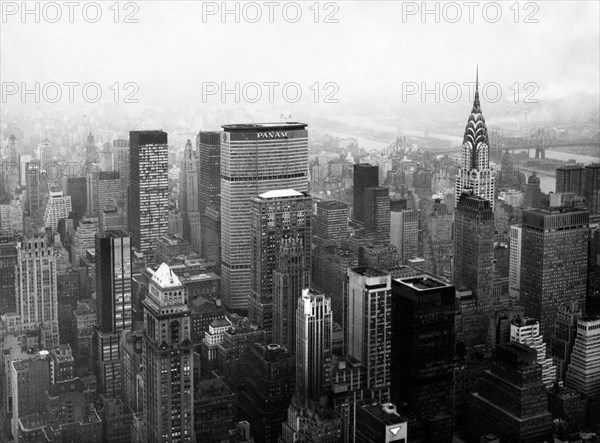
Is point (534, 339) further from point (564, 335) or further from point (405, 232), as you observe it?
point (405, 232)

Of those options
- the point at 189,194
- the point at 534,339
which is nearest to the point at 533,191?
the point at 534,339

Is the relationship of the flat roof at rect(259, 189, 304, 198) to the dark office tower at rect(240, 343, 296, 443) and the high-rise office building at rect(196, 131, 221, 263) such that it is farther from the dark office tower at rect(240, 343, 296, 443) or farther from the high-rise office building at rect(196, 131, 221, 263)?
the dark office tower at rect(240, 343, 296, 443)

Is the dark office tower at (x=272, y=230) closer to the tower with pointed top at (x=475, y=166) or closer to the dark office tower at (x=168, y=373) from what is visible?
the tower with pointed top at (x=475, y=166)

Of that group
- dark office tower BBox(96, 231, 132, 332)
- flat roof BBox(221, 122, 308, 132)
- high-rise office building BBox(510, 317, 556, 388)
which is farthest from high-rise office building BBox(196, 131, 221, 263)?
high-rise office building BBox(510, 317, 556, 388)

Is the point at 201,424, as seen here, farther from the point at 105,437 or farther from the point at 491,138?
the point at 491,138

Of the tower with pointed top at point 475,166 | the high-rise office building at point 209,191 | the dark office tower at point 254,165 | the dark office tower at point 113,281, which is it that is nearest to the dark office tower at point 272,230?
the dark office tower at point 254,165

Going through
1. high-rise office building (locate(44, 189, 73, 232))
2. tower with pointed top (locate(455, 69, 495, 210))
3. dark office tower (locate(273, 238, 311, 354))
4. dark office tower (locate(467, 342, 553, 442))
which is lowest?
dark office tower (locate(467, 342, 553, 442))

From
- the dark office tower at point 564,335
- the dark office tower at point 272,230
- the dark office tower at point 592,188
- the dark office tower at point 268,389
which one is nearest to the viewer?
the dark office tower at point 268,389
